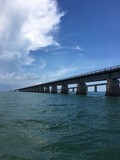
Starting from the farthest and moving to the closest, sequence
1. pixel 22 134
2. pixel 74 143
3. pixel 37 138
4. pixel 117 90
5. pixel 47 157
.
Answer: pixel 117 90 < pixel 22 134 < pixel 37 138 < pixel 74 143 < pixel 47 157

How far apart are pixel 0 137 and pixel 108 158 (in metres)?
6.08

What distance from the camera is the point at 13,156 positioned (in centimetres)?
956

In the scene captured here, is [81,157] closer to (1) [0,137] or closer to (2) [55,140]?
(2) [55,140]

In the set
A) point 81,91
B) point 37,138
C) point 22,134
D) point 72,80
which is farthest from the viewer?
point 72,80

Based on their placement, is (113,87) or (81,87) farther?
(81,87)

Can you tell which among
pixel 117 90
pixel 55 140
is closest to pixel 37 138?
pixel 55 140

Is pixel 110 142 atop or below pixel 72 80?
below

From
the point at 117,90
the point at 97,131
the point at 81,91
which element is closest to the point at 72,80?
the point at 81,91

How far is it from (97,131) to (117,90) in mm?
66984

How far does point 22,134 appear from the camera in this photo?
13.8 m

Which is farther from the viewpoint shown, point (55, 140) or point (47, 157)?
point (55, 140)

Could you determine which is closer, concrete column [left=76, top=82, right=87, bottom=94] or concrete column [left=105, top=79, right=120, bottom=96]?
concrete column [left=105, top=79, right=120, bottom=96]

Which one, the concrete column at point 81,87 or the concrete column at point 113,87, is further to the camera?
the concrete column at point 81,87

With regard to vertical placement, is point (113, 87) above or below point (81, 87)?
below
